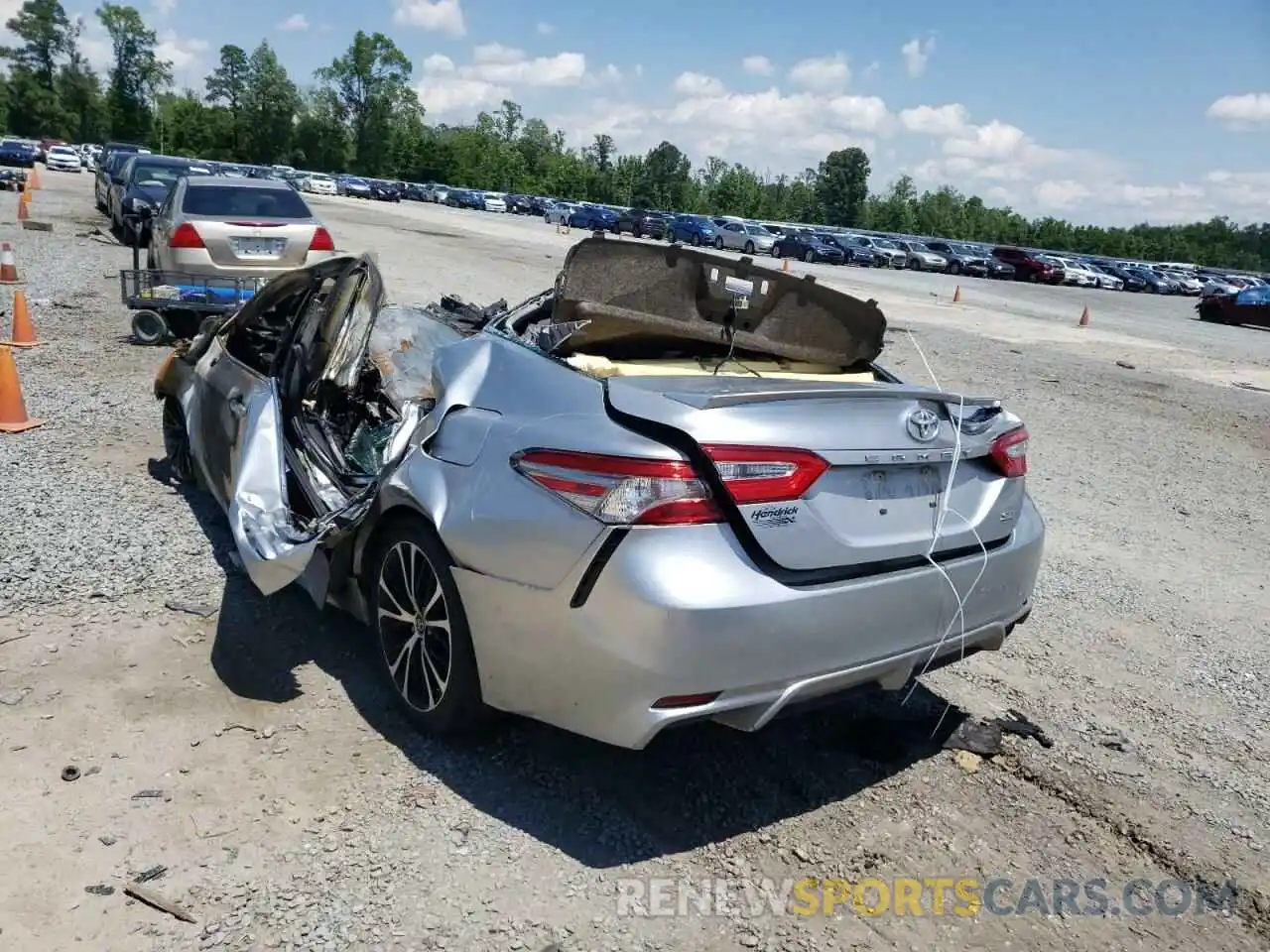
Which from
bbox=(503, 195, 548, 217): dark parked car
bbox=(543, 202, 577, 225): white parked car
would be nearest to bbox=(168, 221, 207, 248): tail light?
bbox=(543, 202, 577, 225): white parked car

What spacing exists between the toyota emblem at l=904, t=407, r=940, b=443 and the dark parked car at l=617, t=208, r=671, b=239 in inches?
1929

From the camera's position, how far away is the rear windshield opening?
468 inches

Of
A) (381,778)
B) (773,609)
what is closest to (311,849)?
(381,778)

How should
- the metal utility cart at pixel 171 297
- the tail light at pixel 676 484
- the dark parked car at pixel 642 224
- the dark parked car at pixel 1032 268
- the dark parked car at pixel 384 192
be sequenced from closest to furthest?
the tail light at pixel 676 484
the metal utility cart at pixel 171 297
the dark parked car at pixel 1032 268
the dark parked car at pixel 642 224
the dark parked car at pixel 384 192

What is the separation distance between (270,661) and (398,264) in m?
18.4

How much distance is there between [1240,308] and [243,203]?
28686 millimetres

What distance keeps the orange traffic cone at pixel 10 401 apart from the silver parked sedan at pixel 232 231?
4090 millimetres

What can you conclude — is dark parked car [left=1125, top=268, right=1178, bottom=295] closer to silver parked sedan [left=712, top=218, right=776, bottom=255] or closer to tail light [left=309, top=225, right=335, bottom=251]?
silver parked sedan [left=712, top=218, right=776, bottom=255]

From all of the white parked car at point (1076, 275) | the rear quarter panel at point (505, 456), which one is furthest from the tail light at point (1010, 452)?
the white parked car at point (1076, 275)

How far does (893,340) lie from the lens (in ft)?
52.4

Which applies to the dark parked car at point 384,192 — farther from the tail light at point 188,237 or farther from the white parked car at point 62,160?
the tail light at point 188,237

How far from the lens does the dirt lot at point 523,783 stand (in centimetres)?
280

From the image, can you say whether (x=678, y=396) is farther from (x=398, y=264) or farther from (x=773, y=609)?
(x=398, y=264)

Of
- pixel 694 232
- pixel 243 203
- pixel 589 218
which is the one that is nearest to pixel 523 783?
pixel 243 203
